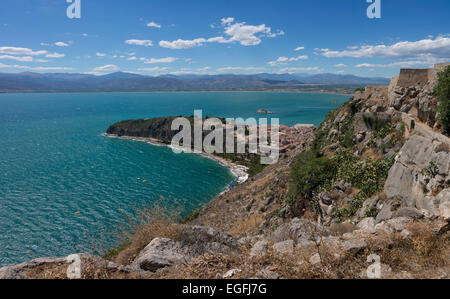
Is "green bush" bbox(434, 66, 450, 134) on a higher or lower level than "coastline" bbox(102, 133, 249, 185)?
higher

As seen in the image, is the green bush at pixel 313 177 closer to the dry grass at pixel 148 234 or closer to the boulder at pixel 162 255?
the dry grass at pixel 148 234

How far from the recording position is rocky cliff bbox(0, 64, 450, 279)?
436cm

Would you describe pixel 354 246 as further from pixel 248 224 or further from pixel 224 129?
pixel 224 129

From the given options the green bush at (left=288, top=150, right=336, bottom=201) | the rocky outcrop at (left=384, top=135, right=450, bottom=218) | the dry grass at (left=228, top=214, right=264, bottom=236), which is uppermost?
the rocky outcrop at (left=384, top=135, right=450, bottom=218)

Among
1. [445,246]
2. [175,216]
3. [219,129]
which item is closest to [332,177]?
[445,246]

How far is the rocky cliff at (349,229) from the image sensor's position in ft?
14.3

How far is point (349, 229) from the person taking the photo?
285 inches

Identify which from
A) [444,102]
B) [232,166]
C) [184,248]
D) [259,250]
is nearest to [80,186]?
[232,166]

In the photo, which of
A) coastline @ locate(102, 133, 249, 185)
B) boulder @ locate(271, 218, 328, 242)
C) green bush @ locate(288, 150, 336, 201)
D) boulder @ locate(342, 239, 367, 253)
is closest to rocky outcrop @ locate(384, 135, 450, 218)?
boulder @ locate(342, 239, 367, 253)

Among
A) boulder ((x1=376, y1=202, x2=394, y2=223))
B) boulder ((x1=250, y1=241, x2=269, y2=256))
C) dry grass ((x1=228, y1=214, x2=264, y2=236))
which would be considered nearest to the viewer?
boulder ((x1=250, y1=241, x2=269, y2=256))

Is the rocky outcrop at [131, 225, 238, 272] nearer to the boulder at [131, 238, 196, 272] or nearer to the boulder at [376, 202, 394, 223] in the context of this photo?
the boulder at [131, 238, 196, 272]

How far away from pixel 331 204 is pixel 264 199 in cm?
970

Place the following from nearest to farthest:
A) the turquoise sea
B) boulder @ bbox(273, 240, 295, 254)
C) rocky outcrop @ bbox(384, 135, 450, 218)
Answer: boulder @ bbox(273, 240, 295, 254) < rocky outcrop @ bbox(384, 135, 450, 218) < the turquoise sea
